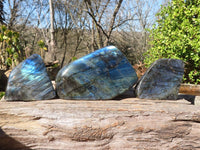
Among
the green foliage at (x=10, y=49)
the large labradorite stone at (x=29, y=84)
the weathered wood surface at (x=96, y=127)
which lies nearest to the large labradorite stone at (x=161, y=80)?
the weathered wood surface at (x=96, y=127)

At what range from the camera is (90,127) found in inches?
64.0

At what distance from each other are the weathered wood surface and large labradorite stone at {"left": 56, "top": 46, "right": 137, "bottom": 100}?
204 mm

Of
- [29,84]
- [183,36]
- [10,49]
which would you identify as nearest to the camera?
[29,84]

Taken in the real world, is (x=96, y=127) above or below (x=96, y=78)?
below

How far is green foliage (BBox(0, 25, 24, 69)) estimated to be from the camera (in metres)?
6.58

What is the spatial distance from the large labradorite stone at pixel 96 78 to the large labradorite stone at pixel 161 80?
14cm

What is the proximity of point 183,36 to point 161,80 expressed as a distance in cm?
211

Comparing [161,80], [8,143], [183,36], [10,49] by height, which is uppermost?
[10,49]

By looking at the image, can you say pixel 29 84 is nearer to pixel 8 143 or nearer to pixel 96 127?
pixel 8 143

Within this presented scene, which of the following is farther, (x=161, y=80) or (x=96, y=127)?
(x=161, y=80)

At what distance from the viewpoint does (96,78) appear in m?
1.93

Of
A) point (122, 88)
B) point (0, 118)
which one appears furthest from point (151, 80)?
point (0, 118)

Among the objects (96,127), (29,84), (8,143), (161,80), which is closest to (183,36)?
(161,80)

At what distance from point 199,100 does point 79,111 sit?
184 cm
